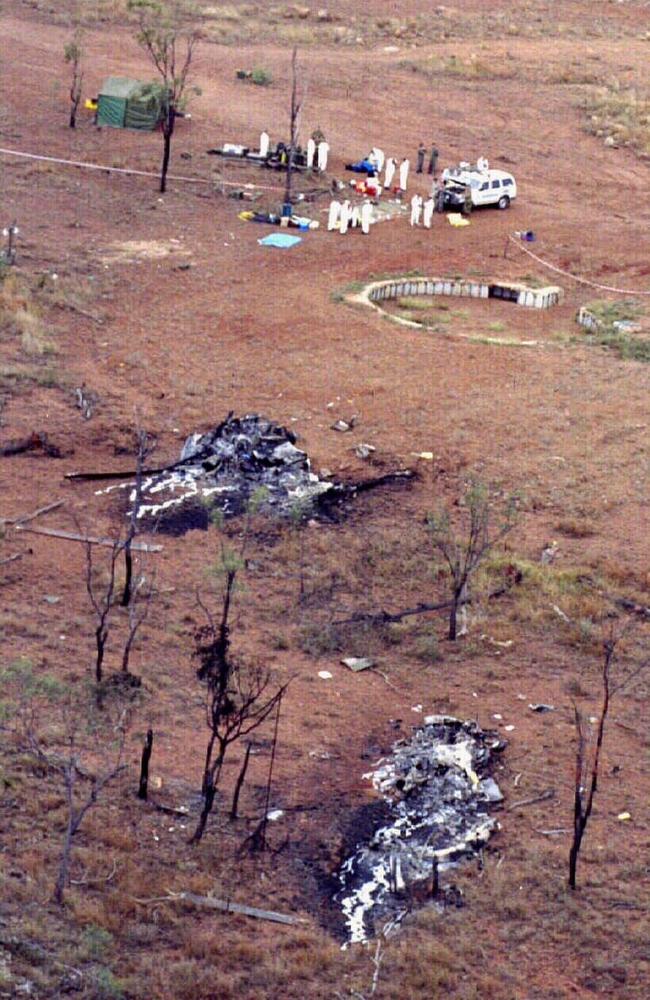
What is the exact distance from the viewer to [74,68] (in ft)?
120

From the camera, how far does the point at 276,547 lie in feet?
61.8

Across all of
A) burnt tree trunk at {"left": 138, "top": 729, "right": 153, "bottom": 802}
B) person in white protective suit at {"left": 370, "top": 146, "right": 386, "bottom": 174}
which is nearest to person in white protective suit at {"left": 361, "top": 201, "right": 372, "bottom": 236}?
person in white protective suit at {"left": 370, "top": 146, "right": 386, "bottom": 174}

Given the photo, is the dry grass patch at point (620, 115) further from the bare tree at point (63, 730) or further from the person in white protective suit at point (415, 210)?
the bare tree at point (63, 730)

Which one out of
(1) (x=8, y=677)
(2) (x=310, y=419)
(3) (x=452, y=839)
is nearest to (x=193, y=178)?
(2) (x=310, y=419)

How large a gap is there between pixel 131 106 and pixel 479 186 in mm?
7838

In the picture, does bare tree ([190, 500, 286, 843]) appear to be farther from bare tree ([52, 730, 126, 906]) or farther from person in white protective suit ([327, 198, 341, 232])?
person in white protective suit ([327, 198, 341, 232])

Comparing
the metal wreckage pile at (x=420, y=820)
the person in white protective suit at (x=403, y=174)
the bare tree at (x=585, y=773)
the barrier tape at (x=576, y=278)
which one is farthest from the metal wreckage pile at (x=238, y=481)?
the person in white protective suit at (x=403, y=174)

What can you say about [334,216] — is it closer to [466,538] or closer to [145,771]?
[466,538]

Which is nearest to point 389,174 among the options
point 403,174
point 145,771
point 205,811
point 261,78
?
point 403,174

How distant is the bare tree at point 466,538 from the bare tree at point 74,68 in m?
18.5

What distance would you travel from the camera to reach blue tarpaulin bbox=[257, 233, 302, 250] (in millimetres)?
30156

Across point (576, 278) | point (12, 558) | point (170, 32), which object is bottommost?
point (12, 558)

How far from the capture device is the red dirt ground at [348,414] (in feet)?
44.0

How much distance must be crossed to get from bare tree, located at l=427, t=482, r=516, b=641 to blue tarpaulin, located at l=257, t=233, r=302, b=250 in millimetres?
10864
